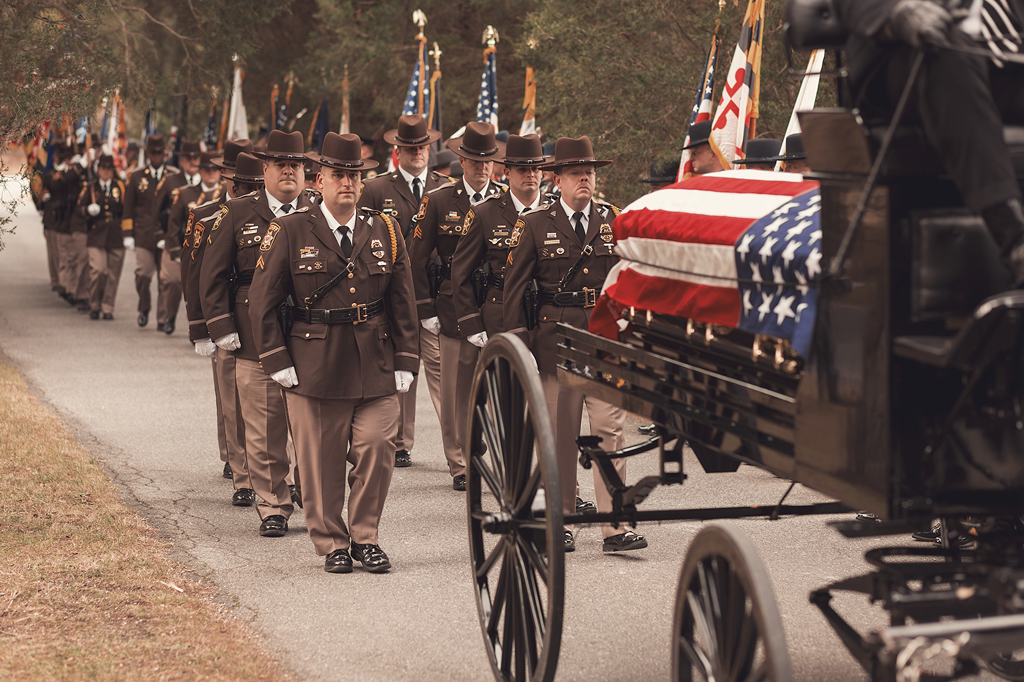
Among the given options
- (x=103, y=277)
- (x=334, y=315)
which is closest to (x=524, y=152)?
(x=334, y=315)

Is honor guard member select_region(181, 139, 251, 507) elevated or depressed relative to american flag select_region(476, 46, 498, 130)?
depressed

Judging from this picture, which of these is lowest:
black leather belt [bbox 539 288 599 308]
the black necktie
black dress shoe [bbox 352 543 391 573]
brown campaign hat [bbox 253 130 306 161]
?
black dress shoe [bbox 352 543 391 573]

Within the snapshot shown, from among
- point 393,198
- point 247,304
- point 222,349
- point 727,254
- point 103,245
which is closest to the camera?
point 727,254

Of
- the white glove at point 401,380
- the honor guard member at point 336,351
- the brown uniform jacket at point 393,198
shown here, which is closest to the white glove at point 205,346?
the honor guard member at point 336,351

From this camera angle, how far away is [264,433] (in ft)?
25.4

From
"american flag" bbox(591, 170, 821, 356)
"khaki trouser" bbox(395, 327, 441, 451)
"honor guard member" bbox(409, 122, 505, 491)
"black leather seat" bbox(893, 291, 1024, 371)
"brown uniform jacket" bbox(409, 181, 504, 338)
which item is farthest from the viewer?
"khaki trouser" bbox(395, 327, 441, 451)

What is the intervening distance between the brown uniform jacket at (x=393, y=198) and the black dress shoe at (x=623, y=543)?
3403 mm

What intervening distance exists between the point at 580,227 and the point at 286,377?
1911mm

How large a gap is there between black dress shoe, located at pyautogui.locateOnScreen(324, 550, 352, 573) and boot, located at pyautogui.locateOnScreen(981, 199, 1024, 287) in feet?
14.3

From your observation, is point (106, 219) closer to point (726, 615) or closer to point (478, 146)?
point (478, 146)

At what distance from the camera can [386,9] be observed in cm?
2250

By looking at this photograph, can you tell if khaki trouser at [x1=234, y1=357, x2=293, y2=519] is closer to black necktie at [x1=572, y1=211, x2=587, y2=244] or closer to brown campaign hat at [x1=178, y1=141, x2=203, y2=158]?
black necktie at [x1=572, y1=211, x2=587, y2=244]

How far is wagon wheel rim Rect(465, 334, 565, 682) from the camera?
4.12 metres

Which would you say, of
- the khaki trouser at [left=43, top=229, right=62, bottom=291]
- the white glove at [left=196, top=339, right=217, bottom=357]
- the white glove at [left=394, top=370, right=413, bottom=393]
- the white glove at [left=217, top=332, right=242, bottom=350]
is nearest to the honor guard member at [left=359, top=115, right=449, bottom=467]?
the white glove at [left=196, top=339, right=217, bottom=357]
